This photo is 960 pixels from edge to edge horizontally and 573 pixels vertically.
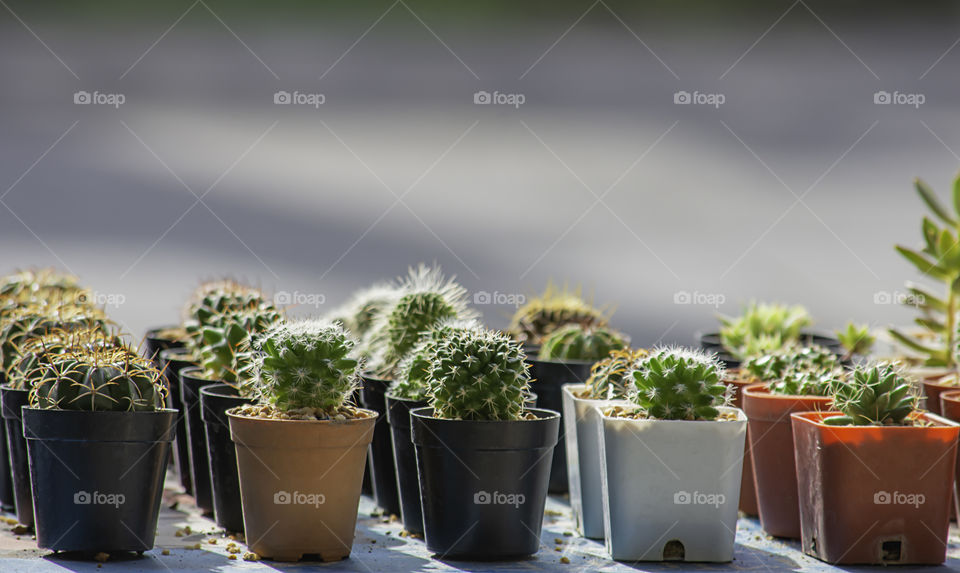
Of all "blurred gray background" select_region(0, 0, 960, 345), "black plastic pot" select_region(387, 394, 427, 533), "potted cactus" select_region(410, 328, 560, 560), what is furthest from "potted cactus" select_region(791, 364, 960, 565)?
"blurred gray background" select_region(0, 0, 960, 345)

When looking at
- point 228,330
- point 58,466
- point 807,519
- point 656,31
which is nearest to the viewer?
point 58,466

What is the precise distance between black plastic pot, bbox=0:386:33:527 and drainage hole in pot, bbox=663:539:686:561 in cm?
195

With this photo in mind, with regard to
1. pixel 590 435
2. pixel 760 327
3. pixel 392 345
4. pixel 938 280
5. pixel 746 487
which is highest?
pixel 938 280

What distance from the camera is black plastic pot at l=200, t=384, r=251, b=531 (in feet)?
10.8

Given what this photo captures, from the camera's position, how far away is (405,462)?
11.1ft

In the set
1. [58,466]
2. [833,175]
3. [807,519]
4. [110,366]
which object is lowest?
[807,519]

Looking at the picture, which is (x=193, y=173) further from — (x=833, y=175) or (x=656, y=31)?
(x=833, y=175)

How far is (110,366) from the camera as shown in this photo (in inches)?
118

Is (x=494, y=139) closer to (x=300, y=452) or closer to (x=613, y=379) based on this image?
(x=613, y=379)

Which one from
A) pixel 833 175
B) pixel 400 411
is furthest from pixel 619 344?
pixel 833 175

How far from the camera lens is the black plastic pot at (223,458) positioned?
10.8 ft

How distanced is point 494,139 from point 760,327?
9020mm

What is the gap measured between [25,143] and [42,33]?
6.54ft

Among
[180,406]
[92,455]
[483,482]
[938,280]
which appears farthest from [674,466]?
[180,406]
